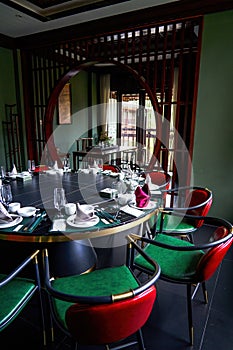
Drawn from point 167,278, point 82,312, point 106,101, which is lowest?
Result: point 167,278

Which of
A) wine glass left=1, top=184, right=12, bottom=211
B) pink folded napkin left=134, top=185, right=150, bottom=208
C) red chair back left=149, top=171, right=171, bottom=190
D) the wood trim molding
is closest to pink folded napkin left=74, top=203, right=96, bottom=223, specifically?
pink folded napkin left=134, top=185, right=150, bottom=208

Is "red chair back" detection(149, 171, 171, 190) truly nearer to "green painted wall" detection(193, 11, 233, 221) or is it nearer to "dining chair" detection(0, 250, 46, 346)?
"green painted wall" detection(193, 11, 233, 221)

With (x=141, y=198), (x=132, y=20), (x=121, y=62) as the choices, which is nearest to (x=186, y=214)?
(x=141, y=198)

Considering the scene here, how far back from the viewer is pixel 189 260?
70.4 inches

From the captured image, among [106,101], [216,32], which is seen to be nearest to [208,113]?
[216,32]

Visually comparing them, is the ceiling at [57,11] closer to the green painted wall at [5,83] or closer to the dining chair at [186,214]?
the green painted wall at [5,83]

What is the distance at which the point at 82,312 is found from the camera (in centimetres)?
98

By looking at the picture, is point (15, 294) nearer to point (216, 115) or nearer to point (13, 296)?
point (13, 296)

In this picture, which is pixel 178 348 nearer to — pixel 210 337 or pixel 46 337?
pixel 210 337

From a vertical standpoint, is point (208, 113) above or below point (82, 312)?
above

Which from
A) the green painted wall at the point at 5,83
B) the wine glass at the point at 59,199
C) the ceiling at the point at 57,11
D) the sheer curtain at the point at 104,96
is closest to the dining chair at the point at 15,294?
the wine glass at the point at 59,199

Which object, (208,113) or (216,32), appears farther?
(208,113)

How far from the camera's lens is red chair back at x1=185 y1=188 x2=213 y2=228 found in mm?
2248

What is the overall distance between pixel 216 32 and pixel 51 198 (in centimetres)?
287
